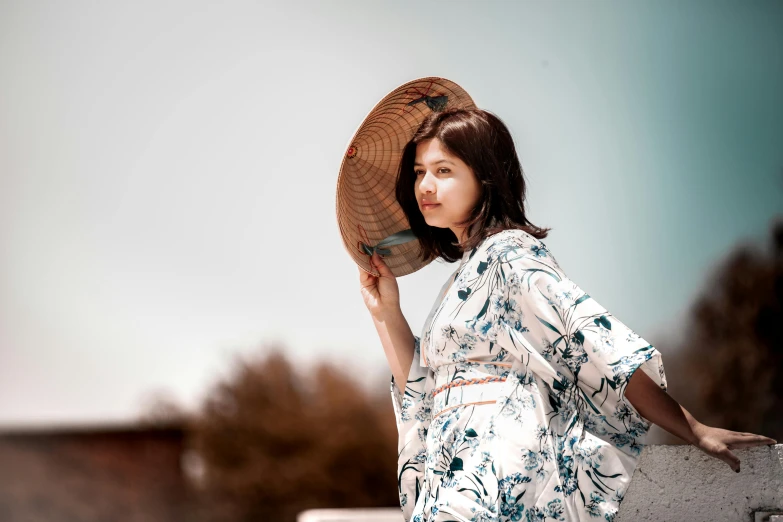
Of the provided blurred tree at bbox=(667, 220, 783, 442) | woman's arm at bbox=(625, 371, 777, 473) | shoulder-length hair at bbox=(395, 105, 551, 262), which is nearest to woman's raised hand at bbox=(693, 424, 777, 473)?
woman's arm at bbox=(625, 371, 777, 473)

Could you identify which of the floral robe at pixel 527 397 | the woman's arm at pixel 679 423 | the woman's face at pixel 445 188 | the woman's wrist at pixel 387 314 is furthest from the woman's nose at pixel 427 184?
the woman's arm at pixel 679 423

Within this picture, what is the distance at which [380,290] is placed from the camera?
176 cm

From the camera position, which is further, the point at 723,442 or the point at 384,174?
the point at 384,174

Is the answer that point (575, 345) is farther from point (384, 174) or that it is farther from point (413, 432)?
point (384, 174)

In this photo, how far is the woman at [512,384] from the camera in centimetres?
127

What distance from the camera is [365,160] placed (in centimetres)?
182

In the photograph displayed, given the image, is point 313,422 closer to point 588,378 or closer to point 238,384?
point 238,384

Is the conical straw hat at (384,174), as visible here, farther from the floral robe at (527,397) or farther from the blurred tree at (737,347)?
the blurred tree at (737,347)

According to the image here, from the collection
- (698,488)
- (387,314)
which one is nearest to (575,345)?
(698,488)

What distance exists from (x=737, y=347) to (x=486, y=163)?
11.0 meters

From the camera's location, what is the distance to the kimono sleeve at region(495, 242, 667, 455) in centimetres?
128

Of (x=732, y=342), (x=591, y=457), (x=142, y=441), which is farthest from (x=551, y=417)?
(x=142, y=441)

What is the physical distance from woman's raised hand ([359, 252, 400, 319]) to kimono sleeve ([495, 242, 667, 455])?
369 mm

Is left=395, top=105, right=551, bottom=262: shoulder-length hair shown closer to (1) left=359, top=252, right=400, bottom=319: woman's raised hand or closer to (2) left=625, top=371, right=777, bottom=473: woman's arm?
(1) left=359, top=252, right=400, bottom=319: woman's raised hand
